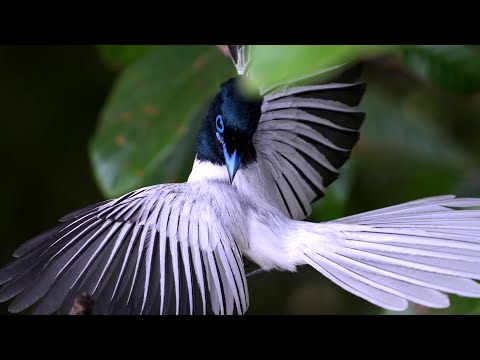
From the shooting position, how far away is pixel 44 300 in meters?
1.51

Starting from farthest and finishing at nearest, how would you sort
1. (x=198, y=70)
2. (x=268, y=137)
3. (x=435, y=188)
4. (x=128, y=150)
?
1. (x=435, y=188)
2. (x=198, y=70)
3. (x=128, y=150)
4. (x=268, y=137)

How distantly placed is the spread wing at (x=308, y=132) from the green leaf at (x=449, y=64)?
254mm

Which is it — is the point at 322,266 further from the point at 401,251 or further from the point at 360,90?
the point at 360,90

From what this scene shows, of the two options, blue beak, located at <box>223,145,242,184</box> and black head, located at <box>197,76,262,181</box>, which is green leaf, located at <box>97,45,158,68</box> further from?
blue beak, located at <box>223,145,242,184</box>

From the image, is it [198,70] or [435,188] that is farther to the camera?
[435,188]

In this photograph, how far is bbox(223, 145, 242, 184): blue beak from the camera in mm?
1727

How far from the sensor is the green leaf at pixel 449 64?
7.14 ft

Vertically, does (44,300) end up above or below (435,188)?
above

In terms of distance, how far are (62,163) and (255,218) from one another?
1.83 metres

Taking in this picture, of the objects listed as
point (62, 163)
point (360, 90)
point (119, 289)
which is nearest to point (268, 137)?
point (360, 90)

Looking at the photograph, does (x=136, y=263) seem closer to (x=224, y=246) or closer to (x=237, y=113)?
(x=224, y=246)

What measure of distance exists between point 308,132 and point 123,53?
2.68ft

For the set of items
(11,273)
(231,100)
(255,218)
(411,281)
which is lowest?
(411,281)

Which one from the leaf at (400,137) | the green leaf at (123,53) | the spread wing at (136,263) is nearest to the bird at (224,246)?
the spread wing at (136,263)
